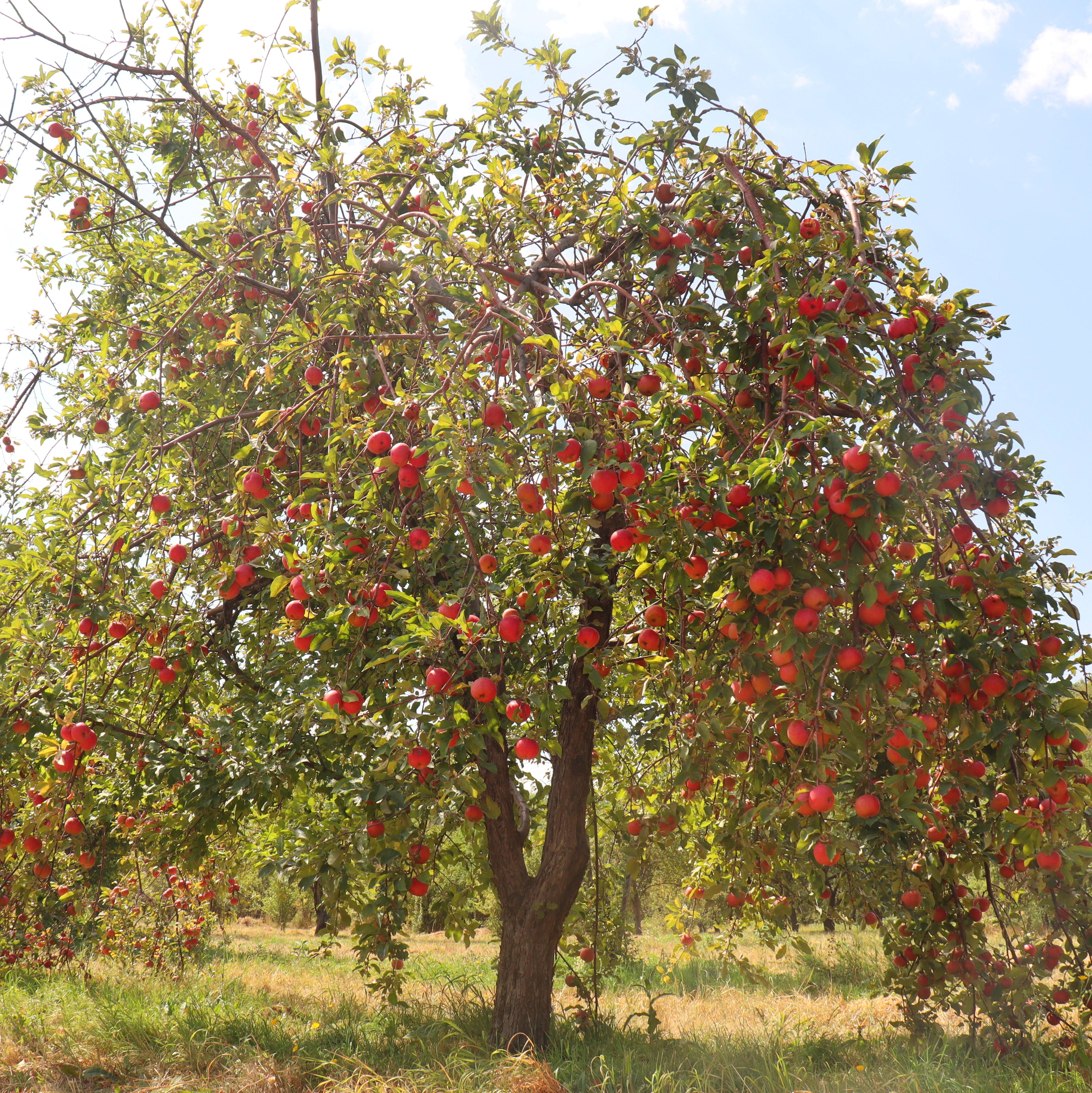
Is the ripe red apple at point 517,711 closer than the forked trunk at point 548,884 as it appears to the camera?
Yes

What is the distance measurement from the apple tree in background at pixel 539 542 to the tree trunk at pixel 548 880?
0.09 ft

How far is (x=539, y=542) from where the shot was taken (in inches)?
118

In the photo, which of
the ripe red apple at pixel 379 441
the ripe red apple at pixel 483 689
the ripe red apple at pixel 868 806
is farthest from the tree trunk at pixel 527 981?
the ripe red apple at pixel 379 441

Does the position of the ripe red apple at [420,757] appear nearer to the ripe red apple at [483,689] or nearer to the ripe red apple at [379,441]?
the ripe red apple at [483,689]

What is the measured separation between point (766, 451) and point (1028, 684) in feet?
3.56

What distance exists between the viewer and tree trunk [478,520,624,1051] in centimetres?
479

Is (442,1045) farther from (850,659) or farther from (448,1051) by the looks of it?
(850,659)

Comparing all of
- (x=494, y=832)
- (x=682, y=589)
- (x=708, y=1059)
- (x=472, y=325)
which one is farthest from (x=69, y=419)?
(x=708, y=1059)

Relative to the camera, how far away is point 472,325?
10.2 ft

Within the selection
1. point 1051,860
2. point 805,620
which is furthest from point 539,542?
point 1051,860

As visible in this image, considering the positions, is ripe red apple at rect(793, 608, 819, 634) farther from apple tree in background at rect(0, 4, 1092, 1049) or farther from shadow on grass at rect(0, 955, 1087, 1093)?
shadow on grass at rect(0, 955, 1087, 1093)

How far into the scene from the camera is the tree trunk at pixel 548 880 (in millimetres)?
4793

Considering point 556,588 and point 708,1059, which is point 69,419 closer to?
point 556,588

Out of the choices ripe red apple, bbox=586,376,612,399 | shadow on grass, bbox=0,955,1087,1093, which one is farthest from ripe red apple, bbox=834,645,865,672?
shadow on grass, bbox=0,955,1087,1093
